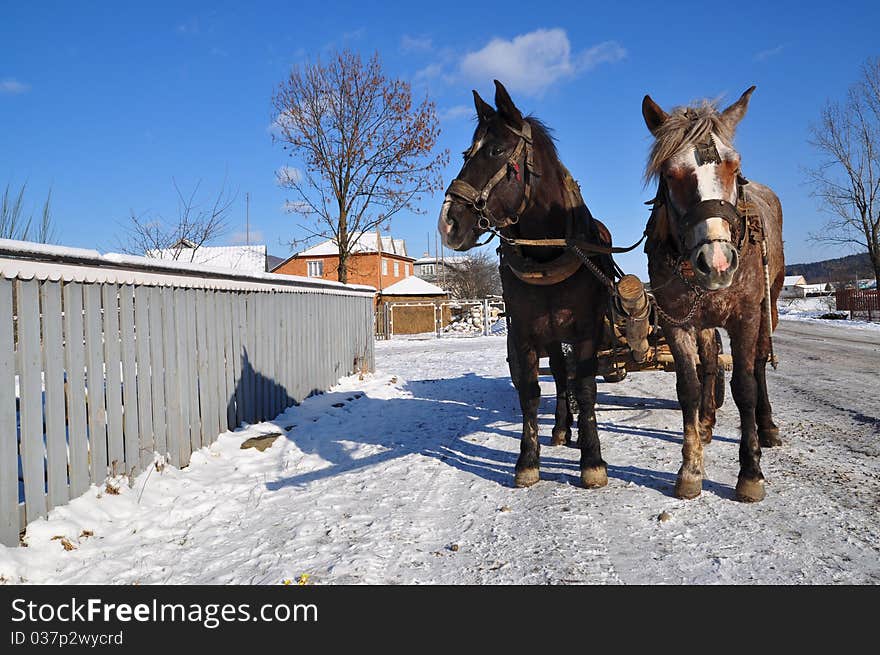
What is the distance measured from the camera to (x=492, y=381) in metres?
9.80

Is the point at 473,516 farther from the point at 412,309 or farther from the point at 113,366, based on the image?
the point at 412,309

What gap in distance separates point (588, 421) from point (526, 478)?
60 centimetres

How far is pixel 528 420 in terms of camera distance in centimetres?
383

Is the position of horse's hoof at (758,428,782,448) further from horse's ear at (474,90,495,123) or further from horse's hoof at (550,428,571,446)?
horse's ear at (474,90,495,123)

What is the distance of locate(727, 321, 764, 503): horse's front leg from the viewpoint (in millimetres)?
3160

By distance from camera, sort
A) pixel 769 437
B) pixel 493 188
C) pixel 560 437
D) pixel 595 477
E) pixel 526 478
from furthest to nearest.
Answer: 1. pixel 560 437
2. pixel 769 437
3. pixel 526 478
4. pixel 595 477
5. pixel 493 188

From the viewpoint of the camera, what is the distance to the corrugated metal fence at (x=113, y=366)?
3.05 meters

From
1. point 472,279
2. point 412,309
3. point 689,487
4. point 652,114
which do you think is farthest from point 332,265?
point 689,487

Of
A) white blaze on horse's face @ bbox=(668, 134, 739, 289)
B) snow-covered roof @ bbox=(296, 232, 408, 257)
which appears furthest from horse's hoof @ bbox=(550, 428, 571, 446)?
snow-covered roof @ bbox=(296, 232, 408, 257)

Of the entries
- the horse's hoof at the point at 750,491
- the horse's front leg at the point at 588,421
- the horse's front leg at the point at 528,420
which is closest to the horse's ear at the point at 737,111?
the horse's front leg at the point at 588,421

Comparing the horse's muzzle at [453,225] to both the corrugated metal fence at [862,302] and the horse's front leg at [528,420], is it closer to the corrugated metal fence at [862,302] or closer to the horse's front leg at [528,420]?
the horse's front leg at [528,420]
